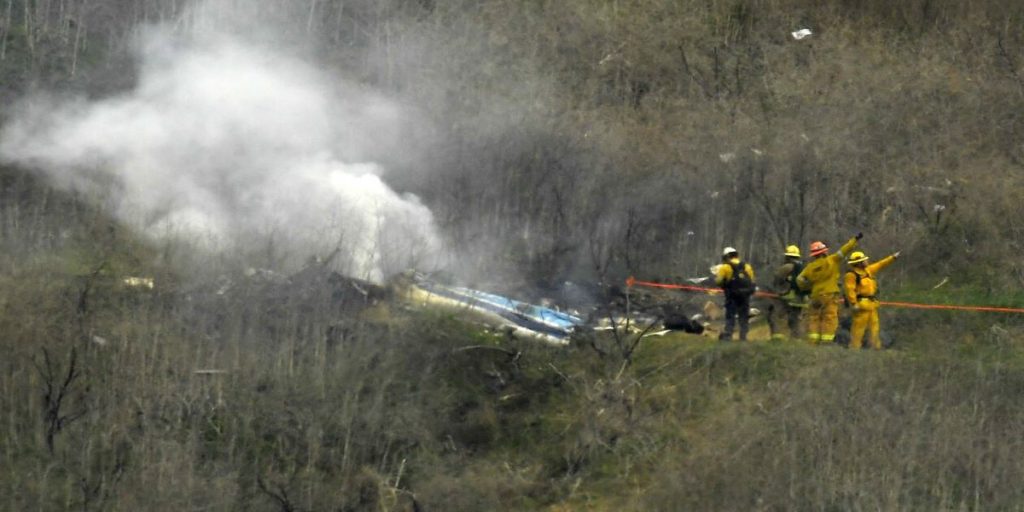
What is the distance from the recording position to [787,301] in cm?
2055

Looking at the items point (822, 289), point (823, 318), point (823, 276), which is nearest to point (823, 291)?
point (822, 289)

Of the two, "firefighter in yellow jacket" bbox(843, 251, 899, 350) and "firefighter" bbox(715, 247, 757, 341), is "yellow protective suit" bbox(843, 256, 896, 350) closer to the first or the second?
"firefighter in yellow jacket" bbox(843, 251, 899, 350)

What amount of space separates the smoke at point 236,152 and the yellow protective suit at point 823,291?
16.5ft

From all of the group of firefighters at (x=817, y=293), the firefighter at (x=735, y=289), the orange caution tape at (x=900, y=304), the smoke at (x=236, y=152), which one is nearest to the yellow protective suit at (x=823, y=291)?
the group of firefighters at (x=817, y=293)

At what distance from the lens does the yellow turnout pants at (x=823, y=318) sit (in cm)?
1983

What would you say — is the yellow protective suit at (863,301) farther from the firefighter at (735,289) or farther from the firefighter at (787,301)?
the firefighter at (735,289)

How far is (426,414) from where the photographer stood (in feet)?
65.4

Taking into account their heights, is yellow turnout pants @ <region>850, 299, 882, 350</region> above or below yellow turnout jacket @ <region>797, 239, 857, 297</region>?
below

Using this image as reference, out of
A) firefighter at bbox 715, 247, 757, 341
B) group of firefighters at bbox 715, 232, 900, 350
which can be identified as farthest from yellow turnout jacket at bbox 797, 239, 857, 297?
firefighter at bbox 715, 247, 757, 341

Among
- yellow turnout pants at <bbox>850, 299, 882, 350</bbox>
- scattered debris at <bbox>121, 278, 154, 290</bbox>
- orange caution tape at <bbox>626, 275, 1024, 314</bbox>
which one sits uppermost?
orange caution tape at <bbox>626, 275, 1024, 314</bbox>

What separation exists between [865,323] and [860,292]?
454 millimetres

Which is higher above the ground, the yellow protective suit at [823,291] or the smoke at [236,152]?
the smoke at [236,152]

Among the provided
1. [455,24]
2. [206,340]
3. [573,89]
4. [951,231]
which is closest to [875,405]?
[951,231]

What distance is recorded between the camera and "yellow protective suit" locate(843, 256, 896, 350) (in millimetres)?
19734
